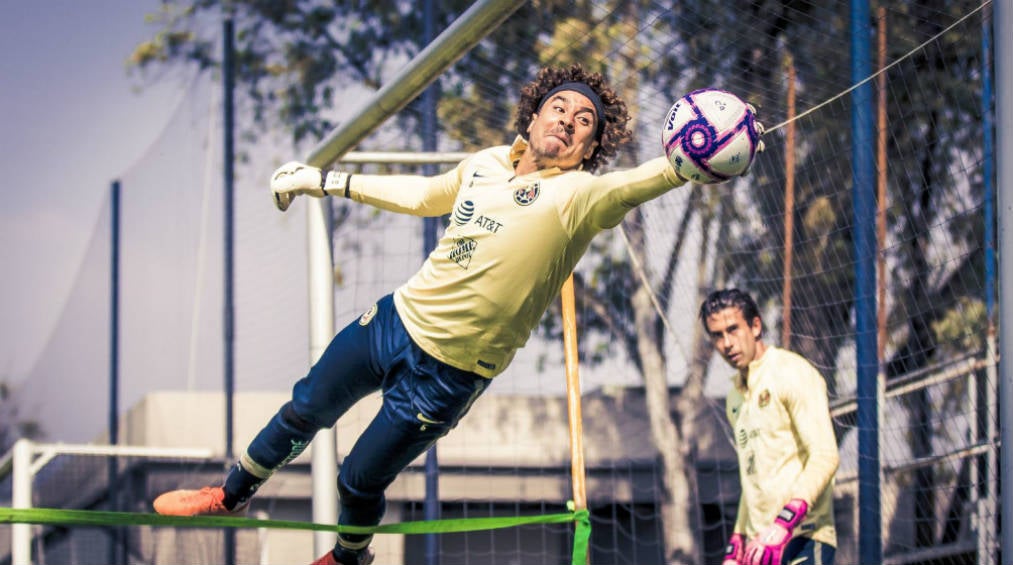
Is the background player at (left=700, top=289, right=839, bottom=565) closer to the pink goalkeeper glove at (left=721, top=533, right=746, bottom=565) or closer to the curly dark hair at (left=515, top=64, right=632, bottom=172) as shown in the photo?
the pink goalkeeper glove at (left=721, top=533, right=746, bottom=565)

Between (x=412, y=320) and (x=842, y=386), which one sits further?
(x=842, y=386)

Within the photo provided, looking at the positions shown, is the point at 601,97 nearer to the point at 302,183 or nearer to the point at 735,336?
the point at 302,183

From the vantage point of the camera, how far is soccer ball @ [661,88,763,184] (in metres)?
3.26

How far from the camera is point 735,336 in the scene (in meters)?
4.98

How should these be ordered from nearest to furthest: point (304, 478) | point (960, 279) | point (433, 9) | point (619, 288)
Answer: point (433, 9), point (960, 279), point (619, 288), point (304, 478)

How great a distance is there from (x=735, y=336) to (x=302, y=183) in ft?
6.05

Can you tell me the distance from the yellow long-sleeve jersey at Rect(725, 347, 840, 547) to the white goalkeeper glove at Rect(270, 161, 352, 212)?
1832mm

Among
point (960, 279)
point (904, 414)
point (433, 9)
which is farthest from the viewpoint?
point (960, 279)

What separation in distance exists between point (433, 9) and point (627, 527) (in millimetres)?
5567

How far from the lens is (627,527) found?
11516mm

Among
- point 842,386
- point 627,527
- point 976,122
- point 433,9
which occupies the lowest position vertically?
point 627,527

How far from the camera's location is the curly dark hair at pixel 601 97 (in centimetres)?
413

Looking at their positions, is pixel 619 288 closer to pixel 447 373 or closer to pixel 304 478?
pixel 304 478

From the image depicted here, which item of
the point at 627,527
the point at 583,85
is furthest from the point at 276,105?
the point at 583,85
